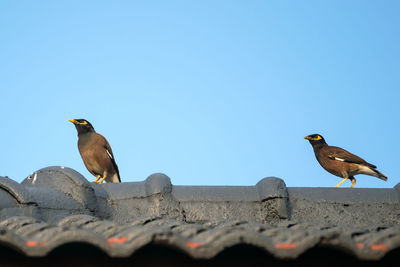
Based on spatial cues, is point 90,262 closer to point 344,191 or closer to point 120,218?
point 120,218

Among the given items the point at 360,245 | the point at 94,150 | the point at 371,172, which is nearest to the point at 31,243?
the point at 360,245

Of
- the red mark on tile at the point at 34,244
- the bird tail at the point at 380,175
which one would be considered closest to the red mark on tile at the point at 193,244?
the red mark on tile at the point at 34,244

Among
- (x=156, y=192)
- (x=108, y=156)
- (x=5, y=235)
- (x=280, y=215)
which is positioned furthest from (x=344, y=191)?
(x=108, y=156)

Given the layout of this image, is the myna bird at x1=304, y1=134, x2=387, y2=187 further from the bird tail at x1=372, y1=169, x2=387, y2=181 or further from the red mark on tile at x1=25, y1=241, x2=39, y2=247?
the red mark on tile at x1=25, y1=241, x2=39, y2=247

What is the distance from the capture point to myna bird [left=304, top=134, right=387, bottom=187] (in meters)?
8.20

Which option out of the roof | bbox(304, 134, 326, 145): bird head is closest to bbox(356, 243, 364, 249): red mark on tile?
the roof

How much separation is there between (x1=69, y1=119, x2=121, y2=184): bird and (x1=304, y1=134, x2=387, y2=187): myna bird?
2.83m

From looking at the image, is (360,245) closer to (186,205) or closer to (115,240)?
(115,240)

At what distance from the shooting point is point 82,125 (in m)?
8.59

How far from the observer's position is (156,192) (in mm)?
4121

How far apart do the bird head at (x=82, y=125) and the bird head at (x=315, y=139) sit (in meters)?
3.10

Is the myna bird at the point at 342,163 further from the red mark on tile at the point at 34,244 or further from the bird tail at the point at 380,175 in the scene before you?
the red mark on tile at the point at 34,244

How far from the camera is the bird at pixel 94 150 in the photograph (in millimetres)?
8328

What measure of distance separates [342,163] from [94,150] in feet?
10.7
